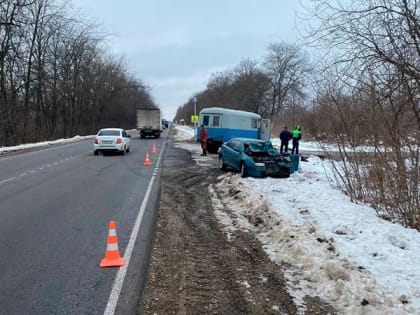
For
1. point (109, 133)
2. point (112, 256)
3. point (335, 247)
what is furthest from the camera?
point (109, 133)

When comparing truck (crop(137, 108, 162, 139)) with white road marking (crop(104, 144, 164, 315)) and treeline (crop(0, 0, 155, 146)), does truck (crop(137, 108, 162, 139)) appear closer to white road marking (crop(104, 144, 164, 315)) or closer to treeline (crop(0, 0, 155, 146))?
treeline (crop(0, 0, 155, 146))

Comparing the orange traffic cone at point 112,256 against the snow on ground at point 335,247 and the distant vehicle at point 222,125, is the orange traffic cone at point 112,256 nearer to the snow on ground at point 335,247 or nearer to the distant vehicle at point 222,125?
the snow on ground at point 335,247

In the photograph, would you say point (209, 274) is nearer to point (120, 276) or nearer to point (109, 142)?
point (120, 276)

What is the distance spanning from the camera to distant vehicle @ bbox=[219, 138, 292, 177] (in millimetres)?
13344

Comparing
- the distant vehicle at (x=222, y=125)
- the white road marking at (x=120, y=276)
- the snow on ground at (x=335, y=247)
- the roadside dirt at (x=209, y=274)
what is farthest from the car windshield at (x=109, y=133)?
the white road marking at (x=120, y=276)

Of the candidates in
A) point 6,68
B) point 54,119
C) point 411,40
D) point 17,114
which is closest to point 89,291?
point 411,40

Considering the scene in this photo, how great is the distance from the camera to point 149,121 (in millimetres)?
46844

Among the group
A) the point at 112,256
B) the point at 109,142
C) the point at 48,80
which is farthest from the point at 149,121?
the point at 112,256

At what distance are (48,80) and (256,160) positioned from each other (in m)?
36.4

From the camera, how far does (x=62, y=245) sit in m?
6.16

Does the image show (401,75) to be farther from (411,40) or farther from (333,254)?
(333,254)

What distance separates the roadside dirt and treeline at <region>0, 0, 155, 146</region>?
858 inches

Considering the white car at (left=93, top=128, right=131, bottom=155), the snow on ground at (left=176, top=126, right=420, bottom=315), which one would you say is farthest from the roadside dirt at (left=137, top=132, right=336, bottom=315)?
the white car at (left=93, top=128, right=131, bottom=155)

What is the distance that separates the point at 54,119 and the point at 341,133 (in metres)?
43.3
